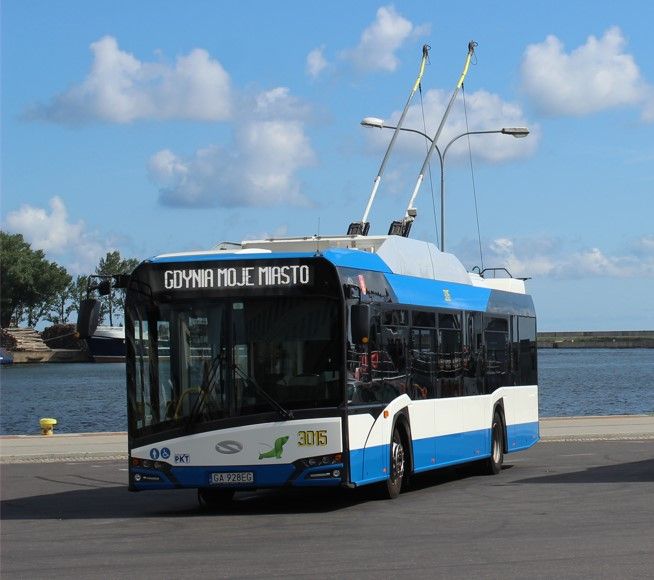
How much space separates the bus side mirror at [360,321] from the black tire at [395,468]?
2149 mm

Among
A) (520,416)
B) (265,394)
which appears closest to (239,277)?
(265,394)

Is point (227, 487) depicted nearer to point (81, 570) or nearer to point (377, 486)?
point (377, 486)

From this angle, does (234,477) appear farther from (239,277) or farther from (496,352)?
(496,352)

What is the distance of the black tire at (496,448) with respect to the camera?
71.9 ft

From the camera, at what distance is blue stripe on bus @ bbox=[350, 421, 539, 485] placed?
53.1ft

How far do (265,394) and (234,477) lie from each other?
0.96m

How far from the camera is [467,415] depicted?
67.8 ft

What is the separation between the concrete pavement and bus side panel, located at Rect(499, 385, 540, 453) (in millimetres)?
5499

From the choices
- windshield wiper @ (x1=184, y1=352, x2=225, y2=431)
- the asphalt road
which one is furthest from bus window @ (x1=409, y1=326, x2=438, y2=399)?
windshield wiper @ (x1=184, y1=352, x2=225, y2=431)

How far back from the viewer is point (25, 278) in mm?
162625

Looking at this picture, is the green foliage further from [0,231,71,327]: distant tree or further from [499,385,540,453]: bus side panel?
[499,385,540,453]: bus side panel

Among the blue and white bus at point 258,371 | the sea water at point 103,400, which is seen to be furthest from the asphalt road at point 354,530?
the sea water at point 103,400

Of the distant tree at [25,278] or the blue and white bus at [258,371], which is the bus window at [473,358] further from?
the distant tree at [25,278]

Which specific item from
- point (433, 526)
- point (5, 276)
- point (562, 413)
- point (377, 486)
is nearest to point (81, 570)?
point (433, 526)
